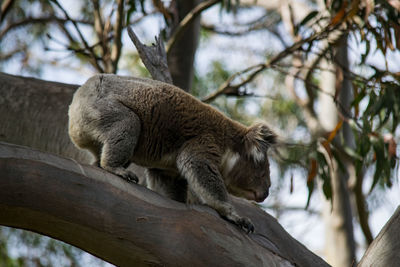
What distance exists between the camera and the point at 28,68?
28.1 feet

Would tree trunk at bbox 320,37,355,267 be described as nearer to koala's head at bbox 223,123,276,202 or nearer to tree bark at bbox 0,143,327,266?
koala's head at bbox 223,123,276,202

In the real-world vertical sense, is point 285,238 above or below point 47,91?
below

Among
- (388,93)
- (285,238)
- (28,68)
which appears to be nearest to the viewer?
(285,238)

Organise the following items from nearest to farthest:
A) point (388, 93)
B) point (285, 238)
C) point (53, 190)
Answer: point (53, 190) < point (285, 238) < point (388, 93)

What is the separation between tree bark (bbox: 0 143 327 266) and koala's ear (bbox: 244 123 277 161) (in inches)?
41.6

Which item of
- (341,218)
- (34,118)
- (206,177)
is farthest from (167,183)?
(341,218)

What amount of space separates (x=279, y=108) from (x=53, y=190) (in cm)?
727

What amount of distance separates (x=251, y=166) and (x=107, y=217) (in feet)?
4.91

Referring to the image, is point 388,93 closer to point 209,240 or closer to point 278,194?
point 209,240

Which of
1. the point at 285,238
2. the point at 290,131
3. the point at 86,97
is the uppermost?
the point at 290,131

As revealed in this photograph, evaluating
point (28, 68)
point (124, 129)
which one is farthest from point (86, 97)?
point (28, 68)

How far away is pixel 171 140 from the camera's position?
3141mm

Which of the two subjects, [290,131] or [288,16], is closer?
[288,16]

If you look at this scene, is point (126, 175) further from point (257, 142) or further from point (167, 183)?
point (257, 142)
